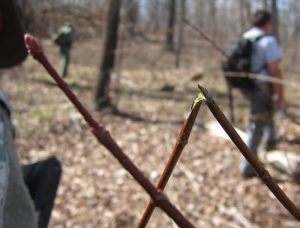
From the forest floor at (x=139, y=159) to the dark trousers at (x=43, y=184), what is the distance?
1.60 meters

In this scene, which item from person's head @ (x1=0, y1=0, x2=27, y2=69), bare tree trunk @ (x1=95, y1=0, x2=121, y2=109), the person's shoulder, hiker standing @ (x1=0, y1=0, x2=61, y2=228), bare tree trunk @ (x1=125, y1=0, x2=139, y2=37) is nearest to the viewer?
hiker standing @ (x1=0, y1=0, x2=61, y2=228)

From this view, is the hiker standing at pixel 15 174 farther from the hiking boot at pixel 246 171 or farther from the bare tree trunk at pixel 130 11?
the bare tree trunk at pixel 130 11

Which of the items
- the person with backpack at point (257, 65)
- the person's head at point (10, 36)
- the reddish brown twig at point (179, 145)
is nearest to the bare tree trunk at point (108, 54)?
the person with backpack at point (257, 65)

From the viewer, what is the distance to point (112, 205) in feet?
13.7

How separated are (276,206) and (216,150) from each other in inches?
67.5

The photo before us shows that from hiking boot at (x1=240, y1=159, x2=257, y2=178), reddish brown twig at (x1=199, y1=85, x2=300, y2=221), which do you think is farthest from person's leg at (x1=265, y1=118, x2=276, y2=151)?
reddish brown twig at (x1=199, y1=85, x2=300, y2=221)

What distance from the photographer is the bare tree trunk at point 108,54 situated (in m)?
7.30

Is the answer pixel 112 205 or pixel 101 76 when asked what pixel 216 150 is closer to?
pixel 112 205

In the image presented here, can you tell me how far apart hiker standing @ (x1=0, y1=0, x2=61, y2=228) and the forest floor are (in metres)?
1.62

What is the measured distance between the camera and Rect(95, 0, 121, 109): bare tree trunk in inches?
288

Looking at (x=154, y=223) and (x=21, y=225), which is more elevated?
(x=21, y=225)

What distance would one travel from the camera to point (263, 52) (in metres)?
4.32

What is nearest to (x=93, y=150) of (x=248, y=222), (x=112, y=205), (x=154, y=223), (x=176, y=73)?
(x=112, y=205)

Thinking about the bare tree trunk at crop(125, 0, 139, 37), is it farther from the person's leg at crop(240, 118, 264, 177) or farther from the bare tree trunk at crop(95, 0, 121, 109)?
the person's leg at crop(240, 118, 264, 177)
